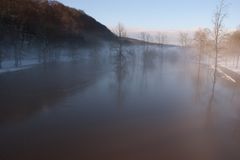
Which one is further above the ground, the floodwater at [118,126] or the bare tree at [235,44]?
the bare tree at [235,44]

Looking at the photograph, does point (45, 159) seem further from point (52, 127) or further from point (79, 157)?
point (52, 127)

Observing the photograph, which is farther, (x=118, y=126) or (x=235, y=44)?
(x=235, y=44)

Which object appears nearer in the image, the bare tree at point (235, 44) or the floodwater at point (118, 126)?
the floodwater at point (118, 126)

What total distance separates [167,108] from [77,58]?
6973cm

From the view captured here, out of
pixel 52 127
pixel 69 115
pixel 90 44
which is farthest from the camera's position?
pixel 90 44

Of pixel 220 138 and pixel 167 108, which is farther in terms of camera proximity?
pixel 167 108

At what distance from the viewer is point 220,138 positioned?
14453mm

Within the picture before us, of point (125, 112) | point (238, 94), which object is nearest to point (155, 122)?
point (125, 112)

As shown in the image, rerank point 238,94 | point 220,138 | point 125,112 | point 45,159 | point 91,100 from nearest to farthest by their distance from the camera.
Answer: point 45,159
point 220,138
point 125,112
point 91,100
point 238,94

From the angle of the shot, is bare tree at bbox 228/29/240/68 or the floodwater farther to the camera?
bare tree at bbox 228/29/240/68

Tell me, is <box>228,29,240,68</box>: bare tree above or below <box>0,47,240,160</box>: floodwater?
above

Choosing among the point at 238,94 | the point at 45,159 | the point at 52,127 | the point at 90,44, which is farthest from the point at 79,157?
the point at 90,44

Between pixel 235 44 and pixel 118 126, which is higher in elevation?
pixel 235 44

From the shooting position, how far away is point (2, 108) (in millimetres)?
20531
